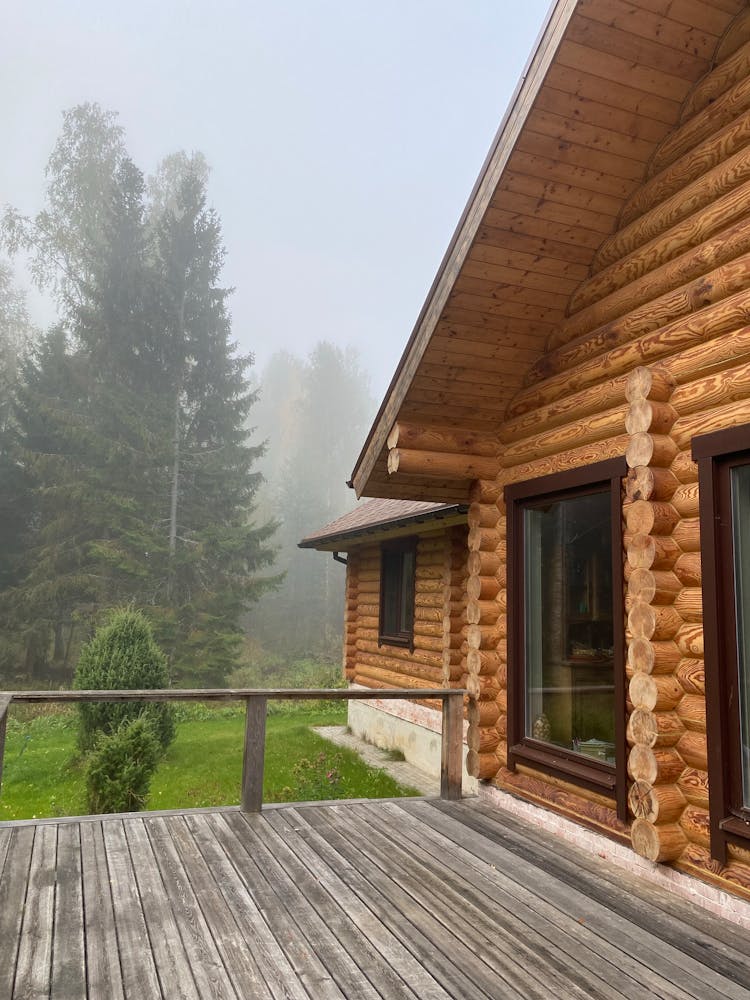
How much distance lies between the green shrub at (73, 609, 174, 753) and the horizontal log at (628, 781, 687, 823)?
300 inches

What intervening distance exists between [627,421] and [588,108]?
1.76 metres

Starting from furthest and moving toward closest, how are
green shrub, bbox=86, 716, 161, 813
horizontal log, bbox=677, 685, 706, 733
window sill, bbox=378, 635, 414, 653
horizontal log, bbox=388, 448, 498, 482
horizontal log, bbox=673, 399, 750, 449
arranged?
window sill, bbox=378, 635, 414, 653 < green shrub, bbox=86, 716, 161, 813 < horizontal log, bbox=388, 448, 498, 482 < horizontal log, bbox=677, 685, 706, 733 < horizontal log, bbox=673, 399, 750, 449

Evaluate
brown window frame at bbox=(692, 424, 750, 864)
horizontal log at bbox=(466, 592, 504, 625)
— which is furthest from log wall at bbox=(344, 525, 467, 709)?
brown window frame at bbox=(692, 424, 750, 864)

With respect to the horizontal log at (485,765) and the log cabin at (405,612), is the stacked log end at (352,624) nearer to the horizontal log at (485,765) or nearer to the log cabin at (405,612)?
the log cabin at (405,612)

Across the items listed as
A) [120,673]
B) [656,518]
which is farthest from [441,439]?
[120,673]

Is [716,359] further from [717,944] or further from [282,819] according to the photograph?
[282,819]

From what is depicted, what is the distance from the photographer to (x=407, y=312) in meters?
101

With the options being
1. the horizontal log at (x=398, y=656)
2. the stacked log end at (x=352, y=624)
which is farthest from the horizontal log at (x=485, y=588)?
the stacked log end at (x=352, y=624)

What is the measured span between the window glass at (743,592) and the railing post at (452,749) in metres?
2.57

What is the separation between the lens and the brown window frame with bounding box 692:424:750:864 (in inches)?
136

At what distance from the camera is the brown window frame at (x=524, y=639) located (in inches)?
164

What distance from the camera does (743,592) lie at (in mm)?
3537

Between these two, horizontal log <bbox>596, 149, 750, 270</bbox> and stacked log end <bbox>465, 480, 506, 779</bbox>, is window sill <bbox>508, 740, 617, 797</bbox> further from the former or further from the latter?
horizontal log <bbox>596, 149, 750, 270</bbox>

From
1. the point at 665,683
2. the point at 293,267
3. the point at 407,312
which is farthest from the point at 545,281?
the point at 293,267
